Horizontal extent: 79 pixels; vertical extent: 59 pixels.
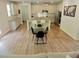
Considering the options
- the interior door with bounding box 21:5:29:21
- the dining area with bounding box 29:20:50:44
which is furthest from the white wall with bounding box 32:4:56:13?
the dining area with bounding box 29:20:50:44

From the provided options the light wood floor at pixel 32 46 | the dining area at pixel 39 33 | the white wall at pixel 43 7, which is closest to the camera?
the light wood floor at pixel 32 46

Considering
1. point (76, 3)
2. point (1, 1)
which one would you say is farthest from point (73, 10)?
point (1, 1)

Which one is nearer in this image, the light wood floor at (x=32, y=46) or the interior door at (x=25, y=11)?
the light wood floor at (x=32, y=46)

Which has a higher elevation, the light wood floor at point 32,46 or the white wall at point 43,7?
the white wall at point 43,7

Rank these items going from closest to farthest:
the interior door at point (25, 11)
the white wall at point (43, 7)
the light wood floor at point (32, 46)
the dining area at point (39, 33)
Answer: the light wood floor at point (32, 46) < the dining area at point (39, 33) < the white wall at point (43, 7) < the interior door at point (25, 11)

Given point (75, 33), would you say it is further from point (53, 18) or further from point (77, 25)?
point (53, 18)

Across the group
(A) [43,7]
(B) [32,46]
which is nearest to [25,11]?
(A) [43,7]

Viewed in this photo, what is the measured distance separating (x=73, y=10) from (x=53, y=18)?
5803mm

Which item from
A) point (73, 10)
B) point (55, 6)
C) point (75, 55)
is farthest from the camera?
point (55, 6)

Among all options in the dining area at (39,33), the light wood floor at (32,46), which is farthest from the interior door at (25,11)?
the light wood floor at (32,46)

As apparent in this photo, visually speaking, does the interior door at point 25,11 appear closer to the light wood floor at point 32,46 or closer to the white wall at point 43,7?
the white wall at point 43,7

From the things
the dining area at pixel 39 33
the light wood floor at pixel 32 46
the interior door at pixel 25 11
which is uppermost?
the interior door at pixel 25 11

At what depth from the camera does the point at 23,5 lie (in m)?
10.5

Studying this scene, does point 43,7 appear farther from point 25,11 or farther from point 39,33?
point 39,33
